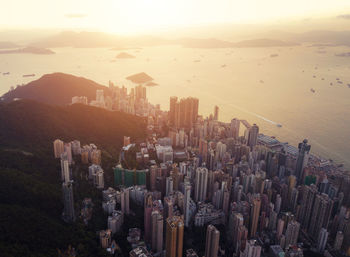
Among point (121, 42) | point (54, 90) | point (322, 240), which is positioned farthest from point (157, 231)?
point (121, 42)

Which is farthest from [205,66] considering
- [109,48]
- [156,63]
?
[109,48]

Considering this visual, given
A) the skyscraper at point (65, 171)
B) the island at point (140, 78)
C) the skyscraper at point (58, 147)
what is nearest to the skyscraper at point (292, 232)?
the skyscraper at point (65, 171)

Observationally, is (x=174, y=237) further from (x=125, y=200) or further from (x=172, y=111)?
(x=172, y=111)

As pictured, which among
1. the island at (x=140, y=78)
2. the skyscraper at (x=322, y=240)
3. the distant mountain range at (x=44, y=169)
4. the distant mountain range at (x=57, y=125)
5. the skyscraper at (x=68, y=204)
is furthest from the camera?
the island at (x=140, y=78)

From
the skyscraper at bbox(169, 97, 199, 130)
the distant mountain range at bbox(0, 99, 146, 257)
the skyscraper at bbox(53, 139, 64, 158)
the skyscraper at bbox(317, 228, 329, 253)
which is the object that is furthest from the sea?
the skyscraper at bbox(53, 139, 64, 158)

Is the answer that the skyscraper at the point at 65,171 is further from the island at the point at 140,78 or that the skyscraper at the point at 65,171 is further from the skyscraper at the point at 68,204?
the island at the point at 140,78
